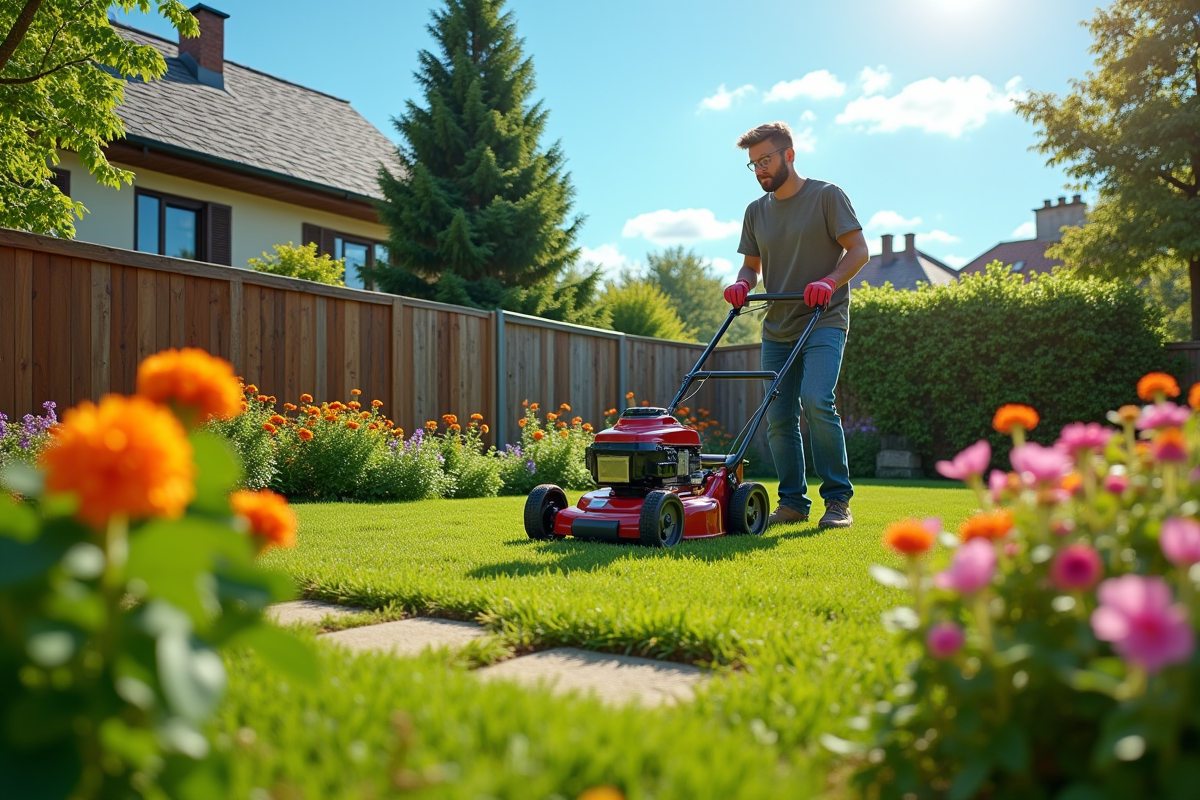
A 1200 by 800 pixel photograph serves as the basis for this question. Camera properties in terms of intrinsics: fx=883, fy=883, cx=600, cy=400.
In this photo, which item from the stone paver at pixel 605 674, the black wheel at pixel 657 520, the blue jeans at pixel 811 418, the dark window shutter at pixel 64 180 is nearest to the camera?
the stone paver at pixel 605 674

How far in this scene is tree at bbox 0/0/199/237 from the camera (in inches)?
297

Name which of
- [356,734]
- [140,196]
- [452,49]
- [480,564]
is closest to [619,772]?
[356,734]

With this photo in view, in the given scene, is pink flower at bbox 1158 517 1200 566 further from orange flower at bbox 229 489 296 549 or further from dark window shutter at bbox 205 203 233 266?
dark window shutter at bbox 205 203 233 266

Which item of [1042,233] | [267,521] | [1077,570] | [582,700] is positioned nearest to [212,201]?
[582,700]

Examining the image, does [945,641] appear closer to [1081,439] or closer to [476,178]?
[1081,439]

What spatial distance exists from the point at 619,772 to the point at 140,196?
519 inches

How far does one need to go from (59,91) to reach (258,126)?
7201 millimetres

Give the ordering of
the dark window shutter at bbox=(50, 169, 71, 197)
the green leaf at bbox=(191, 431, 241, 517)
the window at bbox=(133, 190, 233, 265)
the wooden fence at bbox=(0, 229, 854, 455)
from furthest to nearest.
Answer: the window at bbox=(133, 190, 233, 265)
the dark window shutter at bbox=(50, 169, 71, 197)
the wooden fence at bbox=(0, 229, 854, 455)
the green leaf at bbox=(191, 431, 241, 517)

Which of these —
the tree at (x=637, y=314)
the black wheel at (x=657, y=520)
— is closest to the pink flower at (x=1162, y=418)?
the black wheel at (x=657, y=520)

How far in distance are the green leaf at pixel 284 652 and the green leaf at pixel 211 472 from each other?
155 millimetres

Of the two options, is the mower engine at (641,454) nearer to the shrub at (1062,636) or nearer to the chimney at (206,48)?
the shrub at (1062,636)

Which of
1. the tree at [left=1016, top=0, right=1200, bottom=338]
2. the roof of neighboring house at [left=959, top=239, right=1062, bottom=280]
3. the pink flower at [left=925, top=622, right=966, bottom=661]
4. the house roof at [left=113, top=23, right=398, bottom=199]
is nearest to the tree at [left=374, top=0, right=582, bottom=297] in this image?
the house roof at [left=113, top=23, right=398, bottom=199]

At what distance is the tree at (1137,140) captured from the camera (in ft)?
45.4

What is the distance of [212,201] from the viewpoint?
13.1 metres
